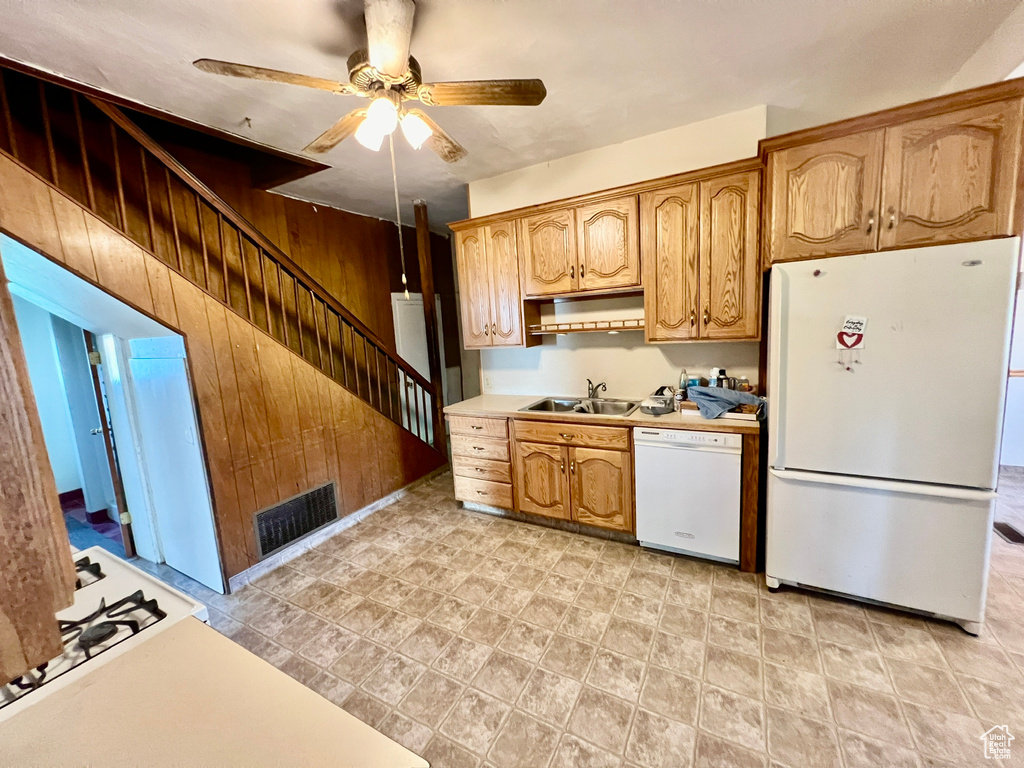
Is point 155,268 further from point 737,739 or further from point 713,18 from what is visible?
point 737,739

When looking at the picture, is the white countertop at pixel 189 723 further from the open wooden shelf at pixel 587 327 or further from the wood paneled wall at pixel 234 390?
the open wooden shelf at pixel 587 327

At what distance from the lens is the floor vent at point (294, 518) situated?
8.57 ft

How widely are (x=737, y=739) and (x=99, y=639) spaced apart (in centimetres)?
191

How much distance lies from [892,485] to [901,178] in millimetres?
1345

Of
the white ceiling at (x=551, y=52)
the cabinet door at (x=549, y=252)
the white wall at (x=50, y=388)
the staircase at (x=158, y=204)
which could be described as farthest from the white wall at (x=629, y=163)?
the white wall at (x=50, y=388)

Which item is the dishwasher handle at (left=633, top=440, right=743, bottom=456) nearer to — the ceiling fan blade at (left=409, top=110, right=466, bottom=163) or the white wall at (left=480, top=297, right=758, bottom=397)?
the white wall at (left=480, top=297, right=758, bottom=397)

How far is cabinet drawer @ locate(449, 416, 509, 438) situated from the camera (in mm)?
3012

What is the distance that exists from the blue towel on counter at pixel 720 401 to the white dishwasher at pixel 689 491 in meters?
0.15

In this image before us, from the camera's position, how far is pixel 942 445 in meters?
1.76

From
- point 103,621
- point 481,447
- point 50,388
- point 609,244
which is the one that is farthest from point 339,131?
point 50,388

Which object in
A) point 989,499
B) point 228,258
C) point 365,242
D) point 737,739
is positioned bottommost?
point 737,739

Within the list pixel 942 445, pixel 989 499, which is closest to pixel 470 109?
pixel 942 445

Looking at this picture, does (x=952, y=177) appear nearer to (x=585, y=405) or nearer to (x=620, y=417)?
(x=620, y=417)

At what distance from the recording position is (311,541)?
2.91m
